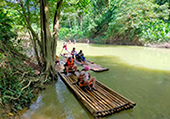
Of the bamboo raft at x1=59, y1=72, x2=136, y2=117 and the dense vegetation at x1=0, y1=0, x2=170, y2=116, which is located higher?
the dense vegetation at x1=0, y1=0, x2=170, y2=116

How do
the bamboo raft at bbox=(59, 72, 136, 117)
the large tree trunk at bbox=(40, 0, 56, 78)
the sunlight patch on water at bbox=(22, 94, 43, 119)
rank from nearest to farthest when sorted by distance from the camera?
the bamboo raft at bbox=(59, 72, 136, 117), the sunlight patch on water at bbox=(22, 94, 43, 119), the large tree trunk at bbox=(40, 0, 56, 78)

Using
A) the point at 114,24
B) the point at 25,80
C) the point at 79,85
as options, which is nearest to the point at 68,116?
the point at 79,85

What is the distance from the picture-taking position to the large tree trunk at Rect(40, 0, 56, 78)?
5525mm

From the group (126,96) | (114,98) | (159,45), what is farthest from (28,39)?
(159,45)

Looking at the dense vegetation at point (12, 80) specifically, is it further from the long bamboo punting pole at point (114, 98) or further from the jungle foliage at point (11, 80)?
the long bamboo punting pole at point (114, 98)

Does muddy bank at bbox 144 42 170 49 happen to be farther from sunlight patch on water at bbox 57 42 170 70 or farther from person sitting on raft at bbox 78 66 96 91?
person sitting on raft at bbox 78 66 96 91

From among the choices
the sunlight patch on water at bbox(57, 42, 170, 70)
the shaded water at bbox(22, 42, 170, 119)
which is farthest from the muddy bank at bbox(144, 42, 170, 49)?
the shaded water at bbox(22, 42, 170, 119)

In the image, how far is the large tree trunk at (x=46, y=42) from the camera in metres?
5.53

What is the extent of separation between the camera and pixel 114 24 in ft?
72.5

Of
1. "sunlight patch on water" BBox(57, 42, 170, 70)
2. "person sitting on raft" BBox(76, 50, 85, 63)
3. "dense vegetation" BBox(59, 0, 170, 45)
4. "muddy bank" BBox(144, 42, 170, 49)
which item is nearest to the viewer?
"person sitting on raft" BBox(76, 50, 85, 63)

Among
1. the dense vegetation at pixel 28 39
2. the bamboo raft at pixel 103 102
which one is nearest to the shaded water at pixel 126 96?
the bamboo raft at pixel 103 102

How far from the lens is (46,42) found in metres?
5.69

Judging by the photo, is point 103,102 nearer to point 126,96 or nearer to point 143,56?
point 126,96

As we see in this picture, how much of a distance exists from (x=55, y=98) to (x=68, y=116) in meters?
1.21
